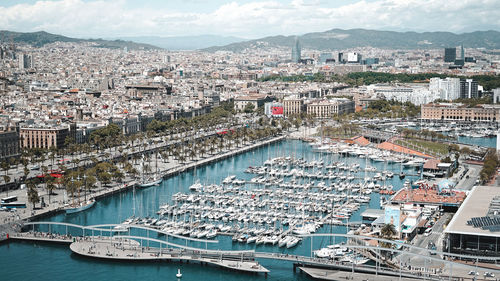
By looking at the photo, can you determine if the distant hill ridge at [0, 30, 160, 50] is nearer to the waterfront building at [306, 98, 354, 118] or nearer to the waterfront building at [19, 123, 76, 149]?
the waterfront building at [306, 98, 354, 118]

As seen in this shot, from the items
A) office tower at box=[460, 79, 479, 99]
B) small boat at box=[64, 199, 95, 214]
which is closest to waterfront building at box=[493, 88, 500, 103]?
office tower at box=[460, 79, 479, 99]

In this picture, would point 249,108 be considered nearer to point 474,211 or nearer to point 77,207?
point 77,207

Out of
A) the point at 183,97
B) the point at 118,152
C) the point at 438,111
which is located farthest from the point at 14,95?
the point at 438,111

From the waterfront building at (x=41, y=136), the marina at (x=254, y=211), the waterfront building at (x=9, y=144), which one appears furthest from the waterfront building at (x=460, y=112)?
the waterfront building at (x=9, y=144)

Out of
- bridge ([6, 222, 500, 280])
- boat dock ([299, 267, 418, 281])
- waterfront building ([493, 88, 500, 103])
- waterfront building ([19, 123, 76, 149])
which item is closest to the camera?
boat dock ([299, 267, 418, 281])

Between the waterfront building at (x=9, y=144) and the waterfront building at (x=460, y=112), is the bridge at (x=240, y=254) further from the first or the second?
the waterfront building at (x=460, y=112)

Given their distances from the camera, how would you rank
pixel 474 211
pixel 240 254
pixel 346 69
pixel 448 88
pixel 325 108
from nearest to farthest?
pixel 240 254 → pixel 474 211 → pixel 325 108 → pixel 448 88 → pixel 346 69

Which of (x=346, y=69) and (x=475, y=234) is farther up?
(x=346, y=69)

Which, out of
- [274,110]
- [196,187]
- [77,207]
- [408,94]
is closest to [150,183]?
[196,187]
